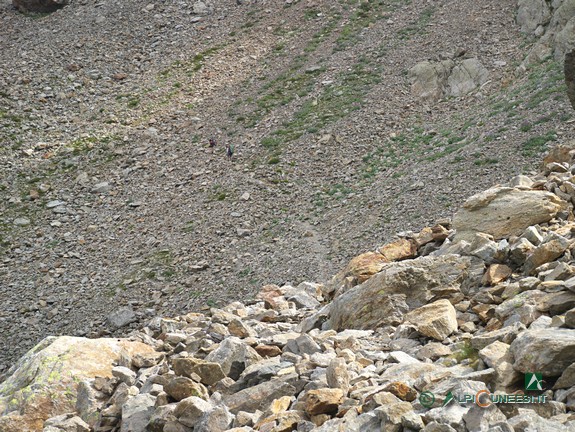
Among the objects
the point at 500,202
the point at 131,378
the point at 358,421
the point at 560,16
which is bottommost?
the point at 560,16

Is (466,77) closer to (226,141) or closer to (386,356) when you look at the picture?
(226,141)

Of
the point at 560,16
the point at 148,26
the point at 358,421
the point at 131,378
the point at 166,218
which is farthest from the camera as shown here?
the point at 148,26

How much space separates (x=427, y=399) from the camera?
371 inches

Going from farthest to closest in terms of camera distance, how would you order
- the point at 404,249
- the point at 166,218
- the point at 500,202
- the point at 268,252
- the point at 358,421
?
the point at 166,218 < the point at 268,252 < the point at 404,249 < the point at 500,202 < the point at 358,421

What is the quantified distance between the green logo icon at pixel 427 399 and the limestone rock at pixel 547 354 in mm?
1188

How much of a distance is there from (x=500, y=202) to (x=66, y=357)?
11.1 meters

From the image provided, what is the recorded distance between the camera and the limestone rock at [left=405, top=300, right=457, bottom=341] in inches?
503

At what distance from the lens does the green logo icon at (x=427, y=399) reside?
936cm

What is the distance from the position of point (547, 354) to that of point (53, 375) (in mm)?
9983

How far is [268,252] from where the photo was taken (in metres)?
30.3

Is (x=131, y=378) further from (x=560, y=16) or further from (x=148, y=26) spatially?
(x=148, y=26)

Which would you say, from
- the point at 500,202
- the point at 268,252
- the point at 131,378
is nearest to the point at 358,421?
the point at 131,378

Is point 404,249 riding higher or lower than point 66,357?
lower

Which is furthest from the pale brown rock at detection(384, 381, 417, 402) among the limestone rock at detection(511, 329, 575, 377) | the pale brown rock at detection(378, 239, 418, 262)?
the pale brown rock at detection(378, 239, 418, 262)
